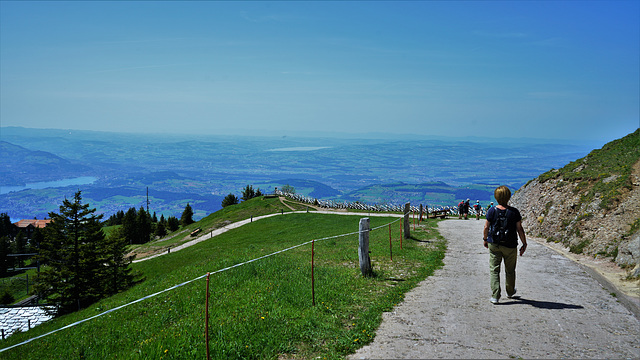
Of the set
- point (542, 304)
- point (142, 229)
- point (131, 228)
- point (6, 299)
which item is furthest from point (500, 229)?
point (142, 229)

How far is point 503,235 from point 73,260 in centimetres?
4472

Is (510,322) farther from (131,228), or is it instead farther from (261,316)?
(131,228)

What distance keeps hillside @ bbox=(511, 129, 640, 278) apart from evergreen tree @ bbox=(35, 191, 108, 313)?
41.1 meters

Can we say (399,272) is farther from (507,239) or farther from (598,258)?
(598,258)

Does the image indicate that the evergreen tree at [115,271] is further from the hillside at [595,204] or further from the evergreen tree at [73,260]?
the hillside at [595,204]

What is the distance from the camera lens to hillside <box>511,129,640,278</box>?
14.7 meters

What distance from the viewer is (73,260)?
40875 mm

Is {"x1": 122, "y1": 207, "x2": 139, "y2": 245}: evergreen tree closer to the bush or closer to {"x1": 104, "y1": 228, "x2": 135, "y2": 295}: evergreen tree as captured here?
the bush

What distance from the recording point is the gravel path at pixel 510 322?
6566 mm

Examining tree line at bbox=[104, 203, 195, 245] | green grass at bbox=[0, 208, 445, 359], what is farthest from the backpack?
tree line at bbox=[104, 203, 195, 245]

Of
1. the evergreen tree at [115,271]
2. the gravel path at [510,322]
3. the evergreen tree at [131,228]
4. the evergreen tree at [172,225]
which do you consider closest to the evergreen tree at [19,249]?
the evergreen tree at [131,228]

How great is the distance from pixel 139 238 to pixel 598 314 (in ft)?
335

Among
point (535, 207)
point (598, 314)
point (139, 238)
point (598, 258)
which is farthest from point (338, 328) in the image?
point (139, 238)

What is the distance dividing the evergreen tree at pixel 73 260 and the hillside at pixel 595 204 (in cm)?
4113
